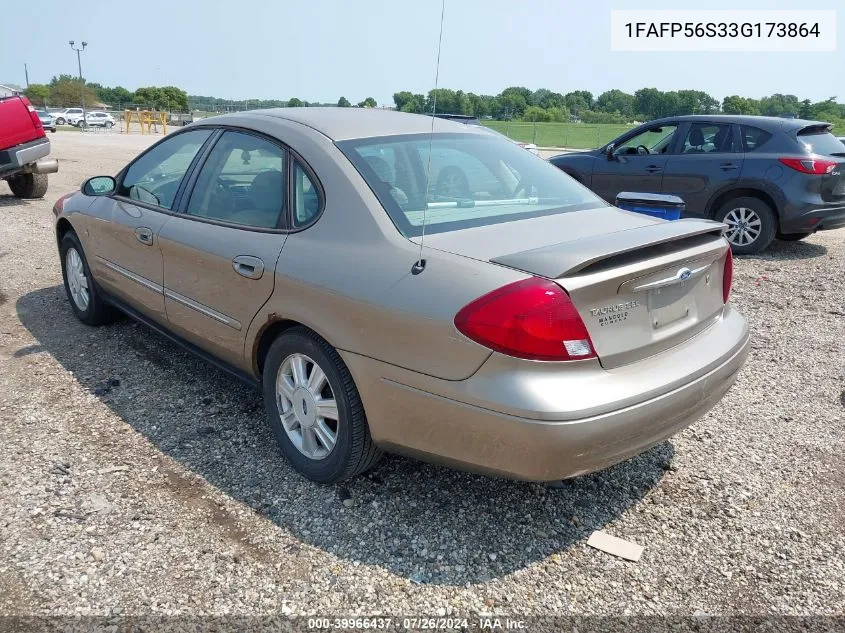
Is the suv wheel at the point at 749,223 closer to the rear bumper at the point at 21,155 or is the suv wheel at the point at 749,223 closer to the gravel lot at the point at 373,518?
the gravel lot at the point at 373,518

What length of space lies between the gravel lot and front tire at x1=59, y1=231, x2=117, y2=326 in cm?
75

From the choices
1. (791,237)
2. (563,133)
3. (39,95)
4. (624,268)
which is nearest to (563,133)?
(563,133)

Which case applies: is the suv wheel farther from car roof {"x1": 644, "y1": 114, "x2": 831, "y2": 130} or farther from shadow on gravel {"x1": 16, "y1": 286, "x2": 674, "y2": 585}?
shadow on gravel {"x1": 16, "y1": 286, "x2": 674, "y2": 585}

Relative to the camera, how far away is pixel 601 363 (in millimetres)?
2568

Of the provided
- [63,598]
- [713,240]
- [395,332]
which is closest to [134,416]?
[63,598]

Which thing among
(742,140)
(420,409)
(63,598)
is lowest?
(63,598)

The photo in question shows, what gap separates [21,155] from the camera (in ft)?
32.4

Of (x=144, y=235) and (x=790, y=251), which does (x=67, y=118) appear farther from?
(x=144, y=235)

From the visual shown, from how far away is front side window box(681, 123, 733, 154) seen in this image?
875cm

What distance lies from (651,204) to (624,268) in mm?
2069

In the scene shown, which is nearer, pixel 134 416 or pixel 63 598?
pixel 63 598

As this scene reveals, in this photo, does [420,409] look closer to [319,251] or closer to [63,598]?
[319,251]

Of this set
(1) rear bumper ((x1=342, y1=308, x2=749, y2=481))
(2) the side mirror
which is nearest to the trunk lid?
(1) rear bumper ((x1=342, y1=308, x2=749, y2=481))

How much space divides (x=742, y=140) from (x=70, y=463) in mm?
8126
